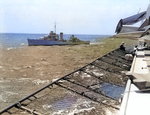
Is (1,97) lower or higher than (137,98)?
lower

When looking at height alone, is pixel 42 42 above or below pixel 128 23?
below

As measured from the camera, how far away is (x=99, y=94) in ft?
17.4

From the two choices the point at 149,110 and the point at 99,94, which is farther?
the point at 99,94

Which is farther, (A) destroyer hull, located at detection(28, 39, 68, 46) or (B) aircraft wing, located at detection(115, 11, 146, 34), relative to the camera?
(A) destroyer hull, located at detection(28, 39, 68, 46)

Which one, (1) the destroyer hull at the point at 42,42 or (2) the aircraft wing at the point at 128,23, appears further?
(1) the destroyer hull at the point at 42,42

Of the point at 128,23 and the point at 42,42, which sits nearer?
the point at 128,23

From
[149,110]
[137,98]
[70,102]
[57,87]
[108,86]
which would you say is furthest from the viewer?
[108,86]

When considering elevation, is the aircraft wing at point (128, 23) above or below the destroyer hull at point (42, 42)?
above

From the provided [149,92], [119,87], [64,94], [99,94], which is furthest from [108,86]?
[149,92]

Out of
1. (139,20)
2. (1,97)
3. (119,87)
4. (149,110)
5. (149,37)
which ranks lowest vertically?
(1,97)

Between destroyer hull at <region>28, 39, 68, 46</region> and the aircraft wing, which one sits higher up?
the aircraft wing

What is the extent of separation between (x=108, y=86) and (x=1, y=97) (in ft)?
15.2

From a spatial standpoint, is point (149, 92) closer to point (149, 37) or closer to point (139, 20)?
point (149, 37)

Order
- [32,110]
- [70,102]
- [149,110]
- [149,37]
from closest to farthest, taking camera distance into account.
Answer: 1. [149,110]
2. [32,110]
3. [70,102]
4. [149,37]
